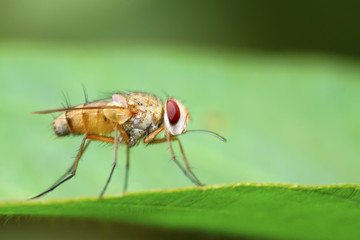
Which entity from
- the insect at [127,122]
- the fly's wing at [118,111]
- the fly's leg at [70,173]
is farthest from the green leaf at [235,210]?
the fly's wing at [118,111]

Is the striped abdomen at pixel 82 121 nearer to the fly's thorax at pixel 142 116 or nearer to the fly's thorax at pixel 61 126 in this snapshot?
the fly's thorax at pixel 61 126

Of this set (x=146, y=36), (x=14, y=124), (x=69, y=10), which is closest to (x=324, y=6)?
(x=146, y=36)

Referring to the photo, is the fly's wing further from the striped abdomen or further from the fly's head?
the fly's head

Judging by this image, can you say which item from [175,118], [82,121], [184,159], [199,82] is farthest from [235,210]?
[199,82]

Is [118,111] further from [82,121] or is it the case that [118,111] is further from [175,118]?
[175,118]

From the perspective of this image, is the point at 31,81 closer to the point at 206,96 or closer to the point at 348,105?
the point at 206,96

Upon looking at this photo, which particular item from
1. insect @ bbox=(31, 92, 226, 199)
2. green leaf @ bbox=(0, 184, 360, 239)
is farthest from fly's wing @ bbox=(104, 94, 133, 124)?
green leaf @ bbox=(0, 184, 360, 239)
